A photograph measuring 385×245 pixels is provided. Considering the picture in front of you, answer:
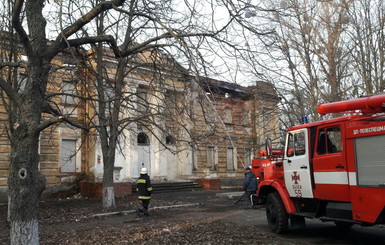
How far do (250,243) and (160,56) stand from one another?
4.99m

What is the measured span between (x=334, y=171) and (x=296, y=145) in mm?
1696

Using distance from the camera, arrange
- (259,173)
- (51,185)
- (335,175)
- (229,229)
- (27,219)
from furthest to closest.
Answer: (51,185) < (259,173) < (229,229) < (335,175) < (27,219)

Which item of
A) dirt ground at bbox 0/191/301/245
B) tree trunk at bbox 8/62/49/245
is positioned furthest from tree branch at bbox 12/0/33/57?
dirt ground at bbox 0/191/301/245

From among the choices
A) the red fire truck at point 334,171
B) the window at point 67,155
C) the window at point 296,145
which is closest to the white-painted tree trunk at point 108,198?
the red fire truck at point 334,171

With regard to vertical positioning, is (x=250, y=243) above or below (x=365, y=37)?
below

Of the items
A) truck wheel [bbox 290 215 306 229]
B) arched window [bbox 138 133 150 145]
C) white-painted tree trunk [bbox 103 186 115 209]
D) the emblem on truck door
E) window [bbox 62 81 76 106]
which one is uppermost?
window [bbox 62 81 76 106]

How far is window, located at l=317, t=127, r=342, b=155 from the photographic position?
815 cm

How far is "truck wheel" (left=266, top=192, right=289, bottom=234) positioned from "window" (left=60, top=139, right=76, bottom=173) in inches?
621

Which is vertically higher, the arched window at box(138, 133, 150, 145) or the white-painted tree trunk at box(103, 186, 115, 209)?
the arched window at box(138, 133, 150, 145)

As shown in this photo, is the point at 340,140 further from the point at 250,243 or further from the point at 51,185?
the point at 51,185

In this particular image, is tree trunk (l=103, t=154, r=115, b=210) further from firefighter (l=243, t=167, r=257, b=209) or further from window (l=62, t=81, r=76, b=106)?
firefighter (l=243, t=167, r=257, b=209)

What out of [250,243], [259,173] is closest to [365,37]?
[259,173]

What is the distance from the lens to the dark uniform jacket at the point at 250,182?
15695 millimetres

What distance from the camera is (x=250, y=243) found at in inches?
325
